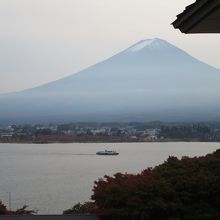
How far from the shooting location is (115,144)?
447ft

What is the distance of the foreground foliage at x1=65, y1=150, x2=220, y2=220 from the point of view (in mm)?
8383

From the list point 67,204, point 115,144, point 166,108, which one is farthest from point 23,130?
point 67,204

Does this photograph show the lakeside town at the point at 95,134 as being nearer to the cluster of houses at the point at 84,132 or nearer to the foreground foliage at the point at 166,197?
the cluster of houses at the point at 84,132

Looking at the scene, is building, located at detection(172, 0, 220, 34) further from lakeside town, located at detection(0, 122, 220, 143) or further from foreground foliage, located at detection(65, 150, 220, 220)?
lakeside town, located at detection(0, 122, 220, 143)

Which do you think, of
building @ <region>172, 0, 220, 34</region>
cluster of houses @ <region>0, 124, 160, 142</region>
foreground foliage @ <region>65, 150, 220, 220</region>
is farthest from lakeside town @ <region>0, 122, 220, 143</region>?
building @ <region>172, 0, 220, 34</region>

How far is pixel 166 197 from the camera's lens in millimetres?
8555

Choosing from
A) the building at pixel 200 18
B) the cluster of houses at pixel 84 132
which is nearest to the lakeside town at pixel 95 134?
the cluster of houses at pixel 84 132

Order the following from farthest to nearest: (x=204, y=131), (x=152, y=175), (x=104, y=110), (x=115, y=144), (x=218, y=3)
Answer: (x=104, y=110) < (x=115, y=144) < (x=204, y=131) < (x=152, y=175) < (x=218, y=3)

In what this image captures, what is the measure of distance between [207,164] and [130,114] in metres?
163

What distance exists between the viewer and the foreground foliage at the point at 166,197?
8383 millimetres

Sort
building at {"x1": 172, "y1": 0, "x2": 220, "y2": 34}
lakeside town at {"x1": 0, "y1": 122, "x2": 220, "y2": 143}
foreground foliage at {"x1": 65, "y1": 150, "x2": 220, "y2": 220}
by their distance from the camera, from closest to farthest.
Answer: building at {"x1": 172, "y1": 0, "x2": 220, "y2": 34} → foreground foliage at {"x1": 65, "y1": 150, "x2": 220, "y2": 220} → lakeside town at {"x1": 0, "y1": 122, "x2": 220, "y2": 143}

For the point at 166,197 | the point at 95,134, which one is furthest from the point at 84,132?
the point at 166,197

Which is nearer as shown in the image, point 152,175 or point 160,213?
point 160,213

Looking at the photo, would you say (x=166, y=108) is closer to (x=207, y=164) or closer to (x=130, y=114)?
(x=130, y=114)
